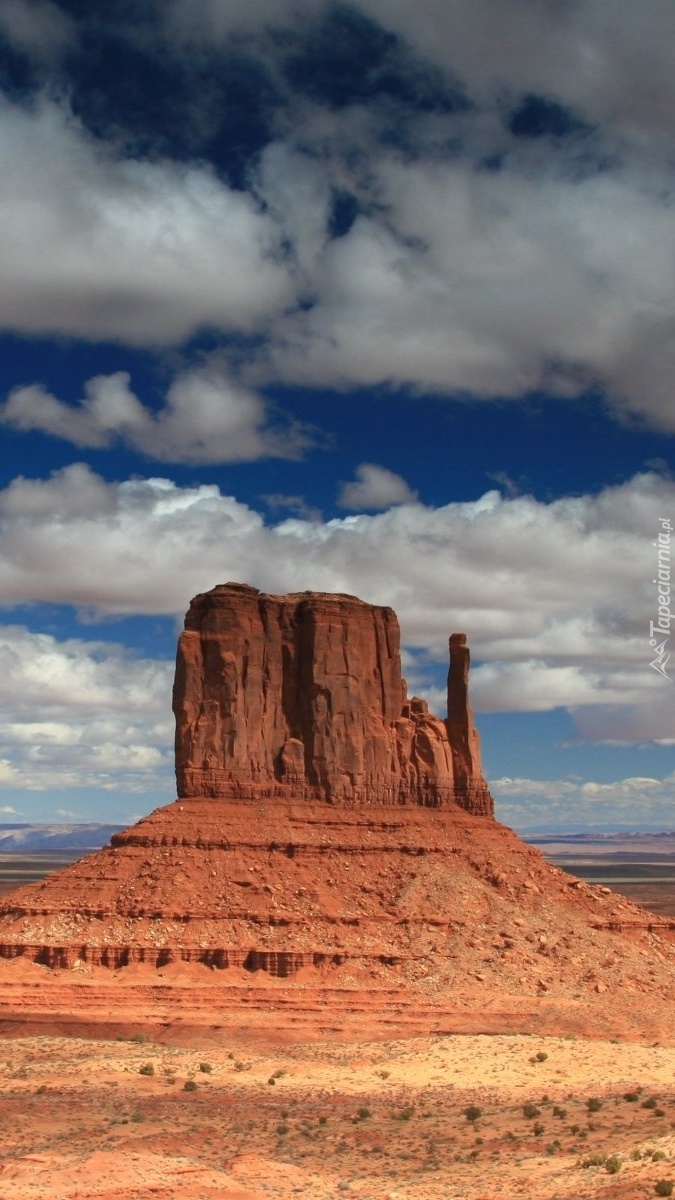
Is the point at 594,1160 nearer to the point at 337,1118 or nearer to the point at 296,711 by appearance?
the point at 337,1118

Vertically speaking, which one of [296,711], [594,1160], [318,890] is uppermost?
[296,711]

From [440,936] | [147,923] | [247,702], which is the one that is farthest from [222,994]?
[247,702]

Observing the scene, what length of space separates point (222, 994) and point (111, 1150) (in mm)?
25925

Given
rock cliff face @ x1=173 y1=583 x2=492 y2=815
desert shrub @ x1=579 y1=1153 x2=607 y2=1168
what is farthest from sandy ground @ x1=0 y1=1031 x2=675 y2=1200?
rock cliff face @ x1=173 y1=583 x2=492 y2=815

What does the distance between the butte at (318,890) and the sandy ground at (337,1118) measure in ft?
10.6

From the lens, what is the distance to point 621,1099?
55938 millimetres

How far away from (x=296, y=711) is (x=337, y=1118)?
33.9 metres

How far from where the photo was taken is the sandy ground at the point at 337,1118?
135 feet

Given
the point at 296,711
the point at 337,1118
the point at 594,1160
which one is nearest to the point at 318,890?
the point at 296,711

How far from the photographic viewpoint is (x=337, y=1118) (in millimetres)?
54875

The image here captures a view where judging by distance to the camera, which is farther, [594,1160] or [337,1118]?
[337,1118]

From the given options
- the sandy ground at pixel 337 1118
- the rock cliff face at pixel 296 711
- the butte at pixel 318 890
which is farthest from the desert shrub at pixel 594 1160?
the rock cliff face at pixel 296 711

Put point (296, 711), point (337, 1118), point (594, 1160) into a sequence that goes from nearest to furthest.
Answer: point (594, 1160) < point (337, 1118) < point (296, 711)

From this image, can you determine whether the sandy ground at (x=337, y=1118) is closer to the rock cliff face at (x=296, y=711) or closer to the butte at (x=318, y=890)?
the butte at (x=318, y=890)
